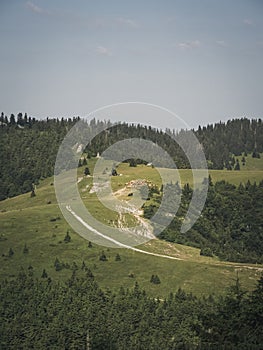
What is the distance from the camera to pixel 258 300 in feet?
181

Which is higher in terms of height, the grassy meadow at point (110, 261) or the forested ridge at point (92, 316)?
the grassy meadow at point (110, 261)

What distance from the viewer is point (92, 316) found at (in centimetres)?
11388

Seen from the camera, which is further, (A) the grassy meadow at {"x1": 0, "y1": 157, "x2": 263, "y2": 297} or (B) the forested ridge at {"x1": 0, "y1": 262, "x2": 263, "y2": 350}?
(A) the grassy meadow at {"x1": 0, "y1": 157, "x2": 263, "y2": 297}

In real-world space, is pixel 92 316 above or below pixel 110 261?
below

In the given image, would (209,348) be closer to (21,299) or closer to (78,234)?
(21,299)

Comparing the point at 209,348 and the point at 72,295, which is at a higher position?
Result: the point at 209,348

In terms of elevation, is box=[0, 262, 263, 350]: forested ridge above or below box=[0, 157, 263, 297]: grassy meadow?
below

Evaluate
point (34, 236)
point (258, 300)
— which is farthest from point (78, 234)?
point (258, 300)

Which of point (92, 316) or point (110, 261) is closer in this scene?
point (92, 316)

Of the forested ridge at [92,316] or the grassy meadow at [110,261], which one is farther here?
the grassy meadow at [110,261]

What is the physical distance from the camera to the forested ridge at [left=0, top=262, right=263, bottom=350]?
10681 cm

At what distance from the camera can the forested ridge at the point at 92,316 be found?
10681cm

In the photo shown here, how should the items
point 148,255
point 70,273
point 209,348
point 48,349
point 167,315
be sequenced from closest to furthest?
point 209,348 → point 48,349 → point 167,315 → point 70,273 → point 148,255

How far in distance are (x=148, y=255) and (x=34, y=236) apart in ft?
102
